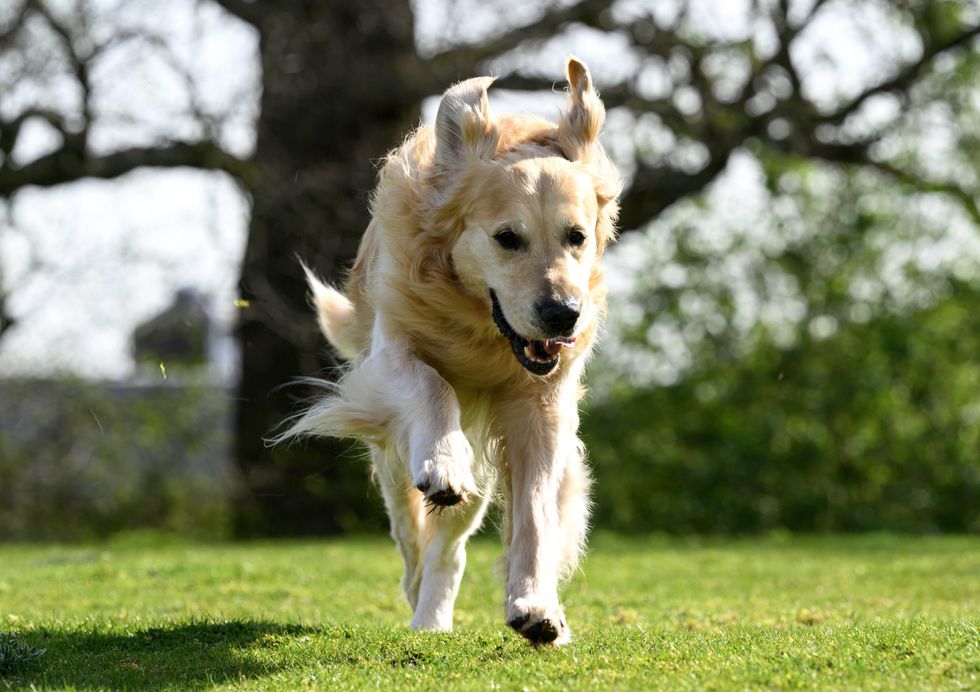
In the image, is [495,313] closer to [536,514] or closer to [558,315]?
[558,315]

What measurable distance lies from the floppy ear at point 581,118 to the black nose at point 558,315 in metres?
0.92

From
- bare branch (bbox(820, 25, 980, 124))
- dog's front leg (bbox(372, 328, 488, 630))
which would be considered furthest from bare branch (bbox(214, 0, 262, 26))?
dog's front leg (bbox(372, 328, 488, 630))

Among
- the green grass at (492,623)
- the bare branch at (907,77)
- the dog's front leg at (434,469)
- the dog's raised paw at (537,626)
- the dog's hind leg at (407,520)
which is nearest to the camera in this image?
the green grass at (492,623)

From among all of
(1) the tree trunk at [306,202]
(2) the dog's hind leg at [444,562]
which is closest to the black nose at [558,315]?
(2) the dog's hind leg at [444,562]

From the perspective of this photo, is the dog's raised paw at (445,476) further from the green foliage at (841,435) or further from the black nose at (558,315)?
the green foliage at (841,435)

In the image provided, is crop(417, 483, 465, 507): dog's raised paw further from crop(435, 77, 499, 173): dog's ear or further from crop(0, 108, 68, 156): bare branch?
crop(0, 108, 68, 156): bare branch

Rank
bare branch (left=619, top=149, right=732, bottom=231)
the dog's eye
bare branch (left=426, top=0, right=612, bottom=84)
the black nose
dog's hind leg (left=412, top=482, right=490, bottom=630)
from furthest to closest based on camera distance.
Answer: bare branch (left=619, top=149, right=732, bottom=231), bare branch (left=426, top=0, right=612, bottom=84), dog's hind leg (left=412, top=482, right=490, bottom=630), the dog's eye, the black nose

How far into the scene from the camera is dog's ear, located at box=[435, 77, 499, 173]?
5.23 metres

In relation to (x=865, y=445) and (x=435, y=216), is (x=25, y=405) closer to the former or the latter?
(x=865, y=445)

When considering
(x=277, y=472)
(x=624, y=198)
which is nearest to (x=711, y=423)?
(x=624, y=198)

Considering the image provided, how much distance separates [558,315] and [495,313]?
39cm

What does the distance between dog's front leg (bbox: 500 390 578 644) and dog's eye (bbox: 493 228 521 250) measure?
0.69 metres

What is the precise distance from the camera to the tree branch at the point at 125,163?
13438mm

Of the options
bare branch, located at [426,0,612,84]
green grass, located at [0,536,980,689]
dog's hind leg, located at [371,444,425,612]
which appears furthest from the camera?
bare branch, located at [426,0,612,84]
